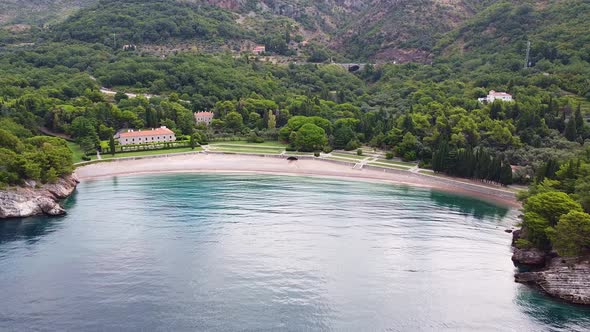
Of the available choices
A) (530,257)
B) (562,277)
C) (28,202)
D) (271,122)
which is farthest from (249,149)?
(562,277)

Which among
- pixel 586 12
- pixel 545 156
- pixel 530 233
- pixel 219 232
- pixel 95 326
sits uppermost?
pixel 586 12

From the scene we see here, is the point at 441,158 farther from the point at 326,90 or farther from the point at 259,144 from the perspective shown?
the point at 326,90

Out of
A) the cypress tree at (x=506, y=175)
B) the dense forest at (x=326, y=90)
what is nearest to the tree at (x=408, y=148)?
the dense forest at (x=326, y=90)

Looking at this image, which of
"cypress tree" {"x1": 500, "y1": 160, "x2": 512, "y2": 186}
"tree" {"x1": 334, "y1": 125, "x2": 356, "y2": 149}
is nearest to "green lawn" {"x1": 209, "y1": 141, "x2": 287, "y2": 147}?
"tree" {"x1": 334, "y1": 125, "x2": 356, "y2": 149}

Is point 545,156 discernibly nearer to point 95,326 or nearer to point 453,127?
point 453,127

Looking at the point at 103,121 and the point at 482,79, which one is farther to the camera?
the point at 482,79

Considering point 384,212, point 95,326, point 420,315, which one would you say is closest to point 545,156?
point 384,212

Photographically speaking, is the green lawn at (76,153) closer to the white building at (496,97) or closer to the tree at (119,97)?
the tree at (119,97)
